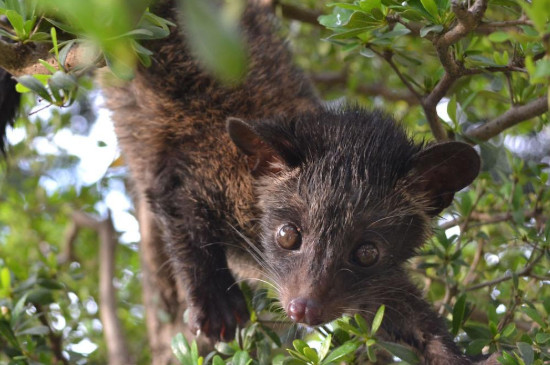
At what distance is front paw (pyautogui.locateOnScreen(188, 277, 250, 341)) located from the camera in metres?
3.42

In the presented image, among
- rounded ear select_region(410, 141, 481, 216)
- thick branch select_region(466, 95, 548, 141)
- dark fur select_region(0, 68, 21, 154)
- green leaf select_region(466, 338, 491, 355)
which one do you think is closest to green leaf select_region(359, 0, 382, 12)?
rounded ear select_region(410, 141, 481, 216)

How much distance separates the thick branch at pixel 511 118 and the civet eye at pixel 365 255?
73cm

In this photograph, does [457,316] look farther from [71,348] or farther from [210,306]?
[71,348]

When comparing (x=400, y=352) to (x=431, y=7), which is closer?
(x=431, y=7)

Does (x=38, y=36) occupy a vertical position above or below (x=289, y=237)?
above

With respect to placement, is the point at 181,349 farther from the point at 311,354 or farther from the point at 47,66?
the point at 47,66

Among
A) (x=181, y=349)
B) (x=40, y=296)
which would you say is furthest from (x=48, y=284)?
(x=181, y=349)

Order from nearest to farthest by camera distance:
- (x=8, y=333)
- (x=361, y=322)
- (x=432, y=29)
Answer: (x=432, y=29), (x=361, y=322), (x=8, y=333)

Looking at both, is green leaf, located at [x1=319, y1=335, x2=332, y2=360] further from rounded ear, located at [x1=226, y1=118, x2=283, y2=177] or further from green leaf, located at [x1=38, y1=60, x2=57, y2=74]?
green leaf, located at [x1=38, y1=60, x2=57, y2=74]

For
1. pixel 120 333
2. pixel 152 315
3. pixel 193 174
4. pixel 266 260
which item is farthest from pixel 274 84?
pixel 120 333

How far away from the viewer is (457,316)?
273cm

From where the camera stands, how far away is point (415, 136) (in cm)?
362

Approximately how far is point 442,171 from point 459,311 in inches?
26.0

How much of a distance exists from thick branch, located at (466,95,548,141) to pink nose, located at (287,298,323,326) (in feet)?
3.77
